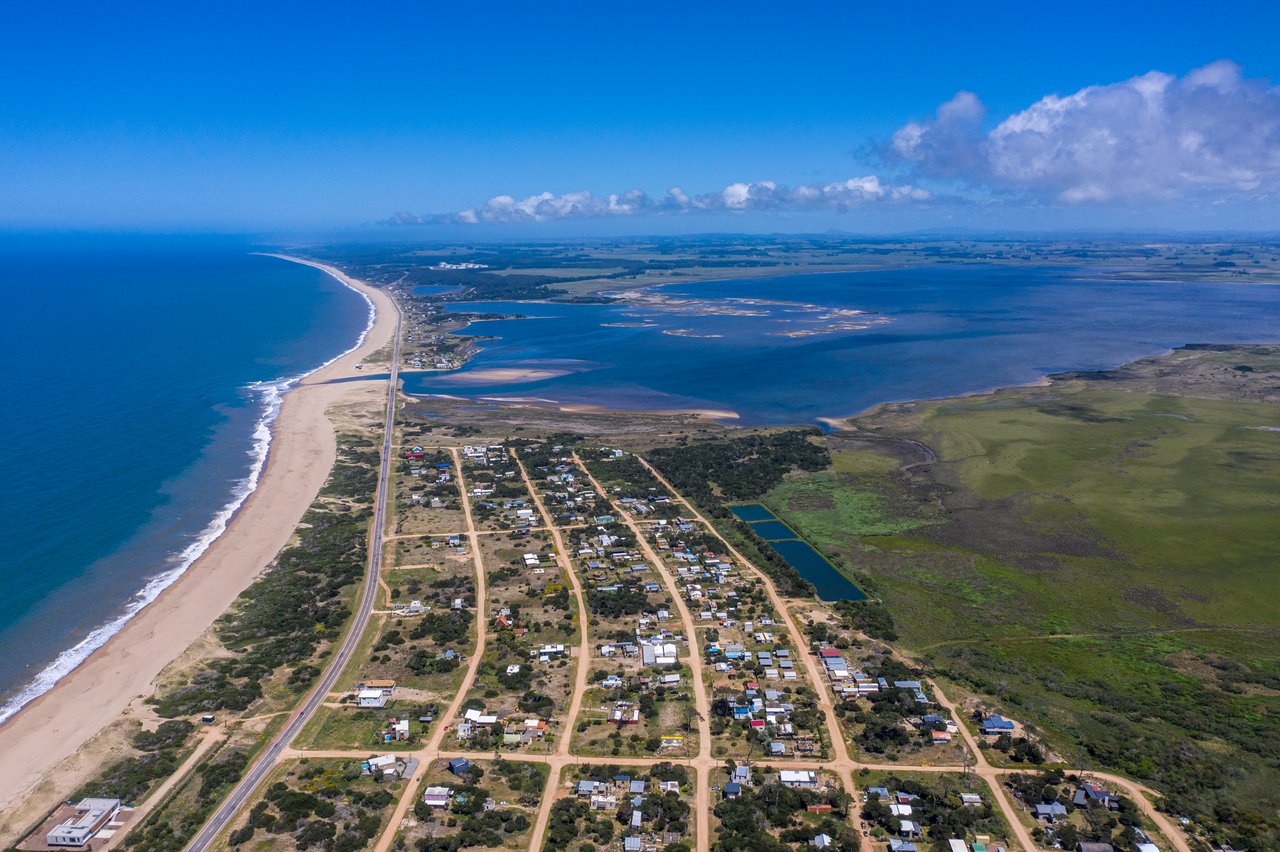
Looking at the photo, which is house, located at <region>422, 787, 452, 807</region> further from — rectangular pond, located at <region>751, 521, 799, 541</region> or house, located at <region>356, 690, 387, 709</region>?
rectangular pond, located at <region>751, 521, 799, 541</region>

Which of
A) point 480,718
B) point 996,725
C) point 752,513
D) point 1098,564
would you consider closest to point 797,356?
point 752,513

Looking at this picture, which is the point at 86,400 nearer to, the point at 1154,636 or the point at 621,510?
the point at 621,510

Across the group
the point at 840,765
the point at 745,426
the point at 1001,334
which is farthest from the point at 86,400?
the point at 1001,334

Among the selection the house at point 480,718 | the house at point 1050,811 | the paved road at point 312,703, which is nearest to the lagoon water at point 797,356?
the paved road at point 312,703

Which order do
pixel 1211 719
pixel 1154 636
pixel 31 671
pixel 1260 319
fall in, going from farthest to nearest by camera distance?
pixel 1260 319 < pixel 1154 636 < pixel 31 671 < pixel 1211 719

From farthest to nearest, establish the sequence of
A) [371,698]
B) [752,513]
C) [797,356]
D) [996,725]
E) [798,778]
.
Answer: [797,356] < [752,513] < [371,698] < [996,725] < [798,778]

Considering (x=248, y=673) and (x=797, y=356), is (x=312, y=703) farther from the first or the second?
(x=797, y=356)

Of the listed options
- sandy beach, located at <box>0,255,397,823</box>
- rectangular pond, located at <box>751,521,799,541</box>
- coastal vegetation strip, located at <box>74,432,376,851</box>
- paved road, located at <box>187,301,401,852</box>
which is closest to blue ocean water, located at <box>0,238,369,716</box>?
sandy beach, located at <box>0,255,397,823</box>
